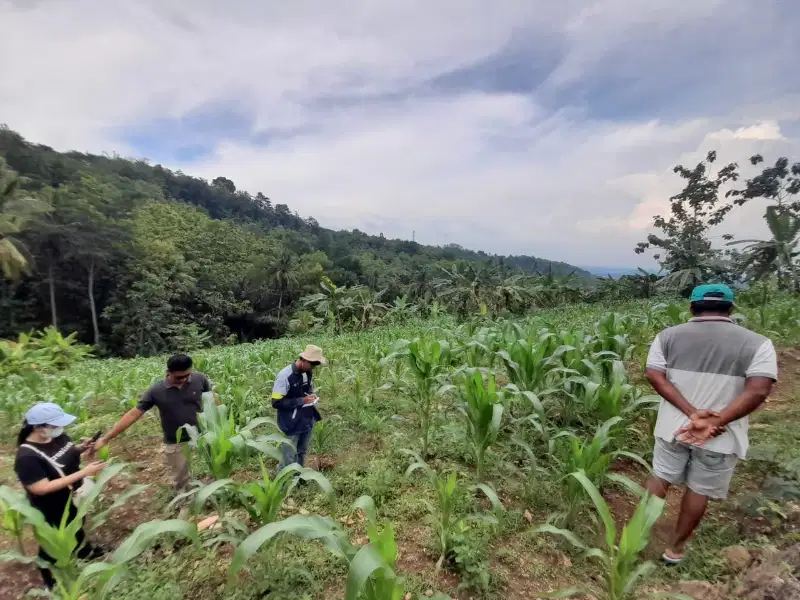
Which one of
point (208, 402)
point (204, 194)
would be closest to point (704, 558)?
point (208, 402)

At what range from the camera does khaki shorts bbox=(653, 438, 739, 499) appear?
229 cm

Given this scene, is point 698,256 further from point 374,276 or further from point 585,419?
point 374,276

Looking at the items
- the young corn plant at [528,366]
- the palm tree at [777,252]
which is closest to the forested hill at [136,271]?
the palm tree at [777,252]

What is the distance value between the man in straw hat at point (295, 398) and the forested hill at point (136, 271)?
16.4 m

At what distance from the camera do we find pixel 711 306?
7.84 ft

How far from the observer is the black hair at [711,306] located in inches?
93.5

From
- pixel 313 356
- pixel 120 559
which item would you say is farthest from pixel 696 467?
pixel 120 559

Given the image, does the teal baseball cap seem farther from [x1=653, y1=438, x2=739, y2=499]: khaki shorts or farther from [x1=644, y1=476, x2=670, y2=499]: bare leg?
[x1=644, y1=476, x2=670, y2=499]: bare leg

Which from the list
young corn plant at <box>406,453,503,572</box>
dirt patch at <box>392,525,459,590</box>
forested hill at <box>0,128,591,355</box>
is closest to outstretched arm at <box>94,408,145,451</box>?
dirt patch at <box>392,525,459,590</box>

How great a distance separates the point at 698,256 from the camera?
1308 cm

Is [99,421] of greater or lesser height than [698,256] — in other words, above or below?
below

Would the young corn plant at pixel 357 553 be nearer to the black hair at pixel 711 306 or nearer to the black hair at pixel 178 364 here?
the black hair at pixel 178 364

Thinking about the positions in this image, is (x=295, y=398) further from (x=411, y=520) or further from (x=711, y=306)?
(x=711, y=306)

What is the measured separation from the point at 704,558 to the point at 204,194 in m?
73.9
